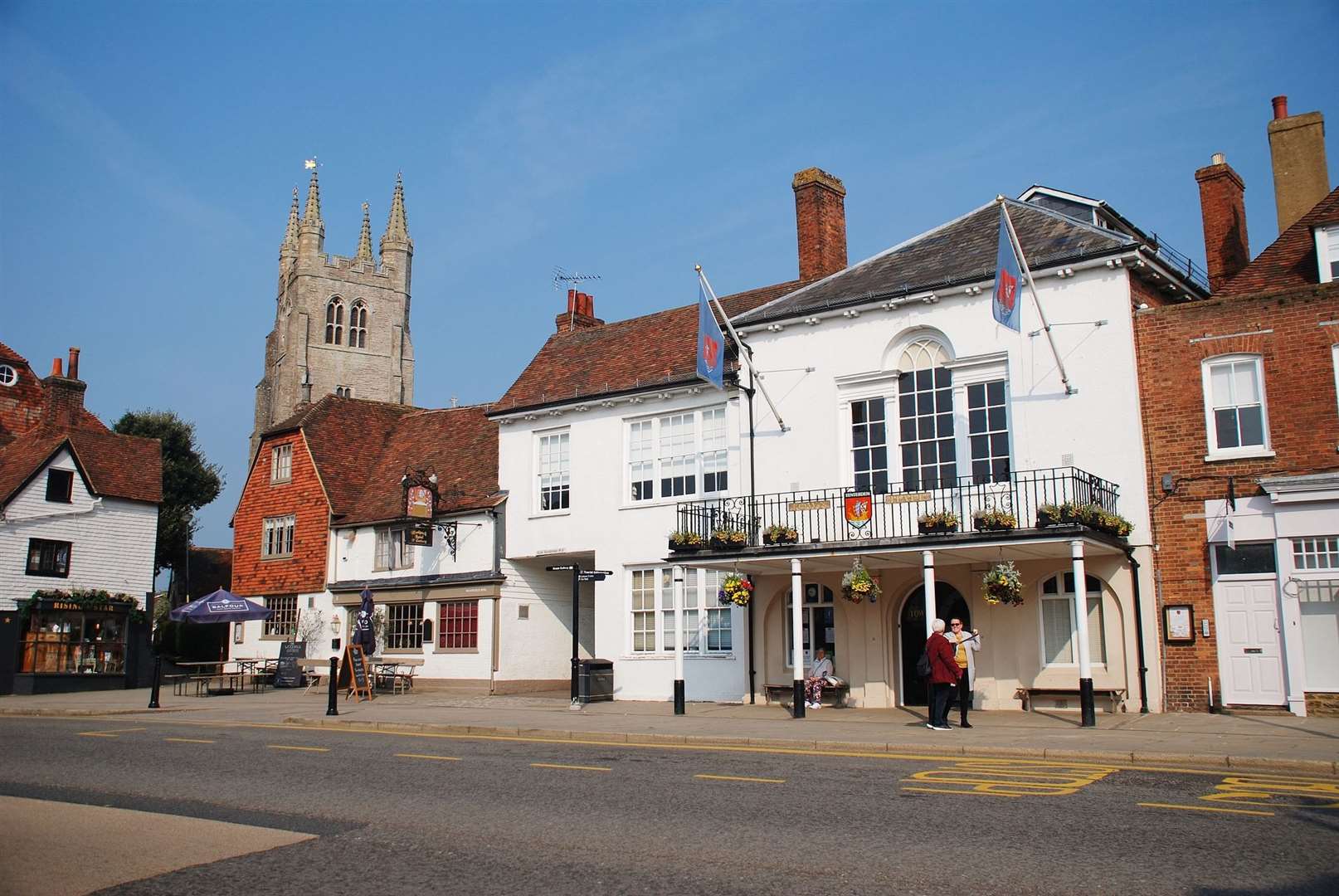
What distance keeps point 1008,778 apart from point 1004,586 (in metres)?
7.28

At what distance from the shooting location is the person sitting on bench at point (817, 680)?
2183 cm

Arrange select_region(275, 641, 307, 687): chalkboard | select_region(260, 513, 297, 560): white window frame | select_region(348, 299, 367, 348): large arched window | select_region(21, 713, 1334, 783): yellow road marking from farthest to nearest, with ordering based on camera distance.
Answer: select_region(348, 299, 367, 348): large arched window → select_region(260, 513, 297, 560): white window frame → select_region(275, 641, 307, 687): chalkboard → select_region(21, 713, 1334, 783): yellow road marking

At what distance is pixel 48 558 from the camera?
3462 centimetres

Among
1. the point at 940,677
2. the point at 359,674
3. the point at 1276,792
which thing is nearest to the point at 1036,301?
the point at 940,677

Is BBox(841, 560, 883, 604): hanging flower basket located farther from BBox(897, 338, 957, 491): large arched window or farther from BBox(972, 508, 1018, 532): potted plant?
BBox(897, 338, 957, 491): large arched window

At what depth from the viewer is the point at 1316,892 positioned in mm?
6770

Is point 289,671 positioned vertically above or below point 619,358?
below

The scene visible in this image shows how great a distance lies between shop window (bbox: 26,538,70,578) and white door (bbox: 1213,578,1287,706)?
3226 cm

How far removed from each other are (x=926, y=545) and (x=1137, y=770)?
7192 mm

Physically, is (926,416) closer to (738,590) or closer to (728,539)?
(728,539)

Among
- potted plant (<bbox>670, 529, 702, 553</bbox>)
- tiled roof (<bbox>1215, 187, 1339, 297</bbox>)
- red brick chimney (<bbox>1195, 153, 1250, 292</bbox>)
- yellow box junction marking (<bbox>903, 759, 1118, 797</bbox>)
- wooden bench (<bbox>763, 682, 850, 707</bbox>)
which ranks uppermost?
red brick chimney (<bbox>1195, 153, 1250, 292</bbox>)

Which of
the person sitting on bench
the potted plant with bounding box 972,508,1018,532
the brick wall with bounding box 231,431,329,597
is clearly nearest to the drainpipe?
the potted plant with bounding box 972,508,1018,532

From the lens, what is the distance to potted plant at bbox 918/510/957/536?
1911 cm

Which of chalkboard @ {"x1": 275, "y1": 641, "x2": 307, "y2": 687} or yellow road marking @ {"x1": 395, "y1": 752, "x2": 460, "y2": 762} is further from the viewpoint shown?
chalkboard @ {"x1": 275, "y1": 641, "x2": 307, "y2": 687}
